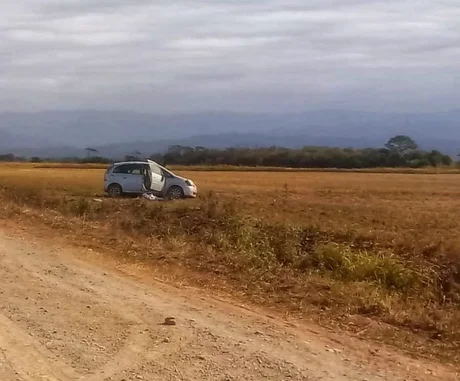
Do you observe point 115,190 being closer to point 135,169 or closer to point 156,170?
point 135,169

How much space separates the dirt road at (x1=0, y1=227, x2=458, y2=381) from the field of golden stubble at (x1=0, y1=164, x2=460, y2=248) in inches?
335

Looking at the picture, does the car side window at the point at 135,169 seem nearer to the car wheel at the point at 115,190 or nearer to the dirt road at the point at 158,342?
the car wheel at the point at 115,190

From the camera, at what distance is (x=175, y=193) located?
102ft

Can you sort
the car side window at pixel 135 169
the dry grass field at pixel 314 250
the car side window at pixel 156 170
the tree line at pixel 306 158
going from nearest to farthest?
1. the dry grass field at pixel 314 250
2. the car side window at pixel 135 169
3. the car side window at pixel 156 170
4. the tree line at pixel 306 158

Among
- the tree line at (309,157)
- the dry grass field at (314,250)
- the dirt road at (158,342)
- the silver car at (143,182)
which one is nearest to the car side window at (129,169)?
the silver car at (143,182)

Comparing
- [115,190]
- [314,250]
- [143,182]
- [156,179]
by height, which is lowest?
[314,250]

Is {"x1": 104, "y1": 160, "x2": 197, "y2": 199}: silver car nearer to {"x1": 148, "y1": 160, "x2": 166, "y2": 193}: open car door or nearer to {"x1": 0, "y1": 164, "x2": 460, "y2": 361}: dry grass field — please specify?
{"x1": 148, "y1": 160, "x2": 166, "y2": 193}: open car door

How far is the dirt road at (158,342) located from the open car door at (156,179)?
62.7ft

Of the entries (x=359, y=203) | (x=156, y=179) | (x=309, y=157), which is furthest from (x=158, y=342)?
(x=309, y=157)

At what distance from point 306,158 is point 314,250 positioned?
62.1 m

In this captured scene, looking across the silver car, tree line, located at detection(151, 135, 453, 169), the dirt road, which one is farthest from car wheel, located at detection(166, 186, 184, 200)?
tree line, located at detection(151, 135, 453, 169)

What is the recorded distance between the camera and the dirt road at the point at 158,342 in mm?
7848

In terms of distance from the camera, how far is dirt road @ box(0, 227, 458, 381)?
7.85 m

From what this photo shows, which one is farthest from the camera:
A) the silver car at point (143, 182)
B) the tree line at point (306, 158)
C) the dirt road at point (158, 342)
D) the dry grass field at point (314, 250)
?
the tree line at point (306, 158)
